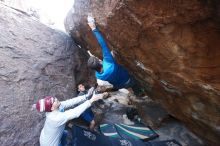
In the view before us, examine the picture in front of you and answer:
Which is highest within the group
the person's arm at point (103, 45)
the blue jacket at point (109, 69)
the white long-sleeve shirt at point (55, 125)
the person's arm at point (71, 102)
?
the person's arm at point (103, 45)

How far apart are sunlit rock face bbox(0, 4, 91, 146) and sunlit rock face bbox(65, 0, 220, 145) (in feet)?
6.27

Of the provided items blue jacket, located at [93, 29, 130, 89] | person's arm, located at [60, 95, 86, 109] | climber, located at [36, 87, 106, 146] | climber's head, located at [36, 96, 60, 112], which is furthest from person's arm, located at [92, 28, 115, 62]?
climber's head, located at [36, 96, 60, 112]

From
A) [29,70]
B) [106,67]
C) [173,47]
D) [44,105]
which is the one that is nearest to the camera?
[173,47]

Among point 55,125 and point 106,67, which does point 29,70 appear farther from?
point 106,67

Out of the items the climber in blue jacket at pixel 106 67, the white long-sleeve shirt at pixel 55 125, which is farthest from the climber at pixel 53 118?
the climber in blue jacket at pixel 106 67

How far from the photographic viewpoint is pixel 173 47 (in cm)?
377

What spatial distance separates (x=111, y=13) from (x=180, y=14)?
4.34 feet

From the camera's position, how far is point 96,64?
564cm

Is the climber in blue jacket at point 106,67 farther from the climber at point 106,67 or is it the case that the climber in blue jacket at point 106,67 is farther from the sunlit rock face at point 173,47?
the sunlit rock face at point 173,47

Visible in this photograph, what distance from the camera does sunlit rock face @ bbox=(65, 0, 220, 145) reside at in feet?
10.8

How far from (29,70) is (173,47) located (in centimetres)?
382

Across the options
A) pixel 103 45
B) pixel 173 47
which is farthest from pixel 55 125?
pixel 173 47

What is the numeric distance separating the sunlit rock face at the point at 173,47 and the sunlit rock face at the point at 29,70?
191 centimetres

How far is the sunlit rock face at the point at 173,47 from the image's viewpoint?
10.8 ft
